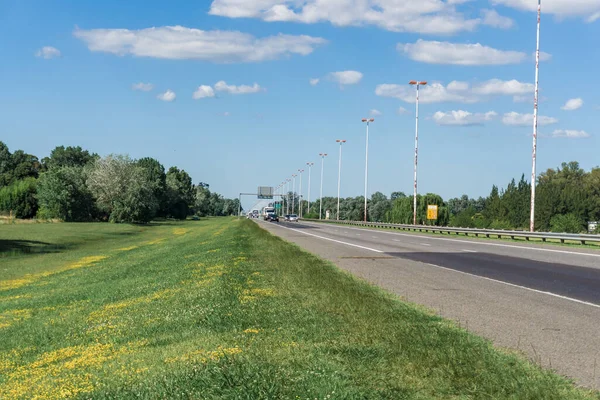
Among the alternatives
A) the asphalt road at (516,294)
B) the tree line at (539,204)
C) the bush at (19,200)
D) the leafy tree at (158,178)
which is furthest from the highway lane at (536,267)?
the leafy tree at (158,178)

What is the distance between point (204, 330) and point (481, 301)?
6.28m

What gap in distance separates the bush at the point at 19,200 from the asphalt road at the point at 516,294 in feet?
365

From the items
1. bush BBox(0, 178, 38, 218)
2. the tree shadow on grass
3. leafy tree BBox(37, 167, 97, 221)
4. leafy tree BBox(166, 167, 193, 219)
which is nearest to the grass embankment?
the tree shadow on grass

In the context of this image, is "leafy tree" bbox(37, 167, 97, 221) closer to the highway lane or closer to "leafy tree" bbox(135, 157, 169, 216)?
"leafy tree" bbox(135, 157, 169, 216)

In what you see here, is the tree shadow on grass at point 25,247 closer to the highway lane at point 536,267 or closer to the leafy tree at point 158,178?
the highway lane at point 536,267

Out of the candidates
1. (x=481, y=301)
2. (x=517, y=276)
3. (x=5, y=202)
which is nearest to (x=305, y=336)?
(x=481, y=301)

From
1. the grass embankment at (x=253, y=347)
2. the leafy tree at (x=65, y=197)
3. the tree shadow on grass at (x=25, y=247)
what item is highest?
the leafy tree at (x=65, y=197)

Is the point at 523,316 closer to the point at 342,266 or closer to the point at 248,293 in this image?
the point at 248,293

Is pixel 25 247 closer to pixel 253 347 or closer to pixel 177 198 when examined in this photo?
pixel 253 347

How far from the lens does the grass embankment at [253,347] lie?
693 cm

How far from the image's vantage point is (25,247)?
55.8m

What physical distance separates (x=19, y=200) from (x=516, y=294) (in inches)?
4955

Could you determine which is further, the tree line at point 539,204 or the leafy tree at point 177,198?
the leafy tree at point 177,198

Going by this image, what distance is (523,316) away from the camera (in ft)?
40.5
